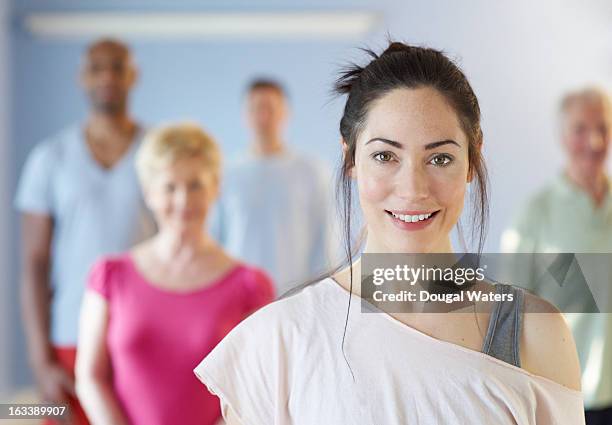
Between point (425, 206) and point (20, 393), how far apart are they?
2.83m

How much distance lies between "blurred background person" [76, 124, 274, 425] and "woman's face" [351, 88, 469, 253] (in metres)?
0.53

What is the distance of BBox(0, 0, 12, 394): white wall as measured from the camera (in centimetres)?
329

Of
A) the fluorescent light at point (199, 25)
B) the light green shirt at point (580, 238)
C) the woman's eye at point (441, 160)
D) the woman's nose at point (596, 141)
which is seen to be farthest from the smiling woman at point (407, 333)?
the fluorescent light at point (199, 25)

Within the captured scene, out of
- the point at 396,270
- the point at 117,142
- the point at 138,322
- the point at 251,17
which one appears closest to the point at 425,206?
the point at 396,270

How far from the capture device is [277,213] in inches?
91.2

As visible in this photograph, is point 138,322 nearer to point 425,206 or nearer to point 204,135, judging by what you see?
point 204,135

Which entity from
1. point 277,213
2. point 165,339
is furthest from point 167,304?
point 277,213

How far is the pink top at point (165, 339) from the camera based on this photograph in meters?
1.19

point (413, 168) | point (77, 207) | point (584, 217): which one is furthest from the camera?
point (77, 207)

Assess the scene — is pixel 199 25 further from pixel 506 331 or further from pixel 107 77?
pixel 506 331

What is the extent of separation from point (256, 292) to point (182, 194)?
19 cm

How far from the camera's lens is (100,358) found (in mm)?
1235

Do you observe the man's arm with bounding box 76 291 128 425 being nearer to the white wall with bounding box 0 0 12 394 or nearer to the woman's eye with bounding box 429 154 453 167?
the woman's eye with bounding box 429 154 453 167

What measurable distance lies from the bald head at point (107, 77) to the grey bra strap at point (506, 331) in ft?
4.61
